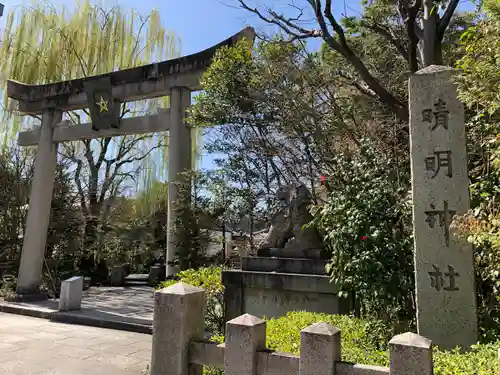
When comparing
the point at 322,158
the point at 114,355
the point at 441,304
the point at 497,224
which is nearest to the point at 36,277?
the point at 114,355

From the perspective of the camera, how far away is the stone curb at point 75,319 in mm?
6992

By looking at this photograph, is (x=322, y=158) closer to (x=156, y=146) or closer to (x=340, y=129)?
(x=340, y=129)

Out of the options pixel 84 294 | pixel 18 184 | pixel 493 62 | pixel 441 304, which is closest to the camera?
pixel 493 62

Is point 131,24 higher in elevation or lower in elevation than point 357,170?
higher

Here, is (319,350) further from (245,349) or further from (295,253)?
(295,253)

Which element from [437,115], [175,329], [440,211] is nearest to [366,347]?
[440,211]

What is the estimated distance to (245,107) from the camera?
903 cm

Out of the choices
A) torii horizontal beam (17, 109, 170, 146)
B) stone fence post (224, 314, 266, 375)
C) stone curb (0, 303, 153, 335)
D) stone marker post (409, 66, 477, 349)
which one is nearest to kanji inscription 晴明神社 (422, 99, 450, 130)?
stone marker post (409, 66, 477, 349)

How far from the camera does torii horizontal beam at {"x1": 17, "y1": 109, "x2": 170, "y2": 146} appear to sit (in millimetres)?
9672

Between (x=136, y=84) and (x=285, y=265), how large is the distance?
661 centimetres

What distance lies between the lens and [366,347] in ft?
12.2

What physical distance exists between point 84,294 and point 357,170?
32.0ft

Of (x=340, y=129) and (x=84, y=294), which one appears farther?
(x=84, y=294)

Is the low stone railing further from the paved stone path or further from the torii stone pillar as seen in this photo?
the torii stone pillar
